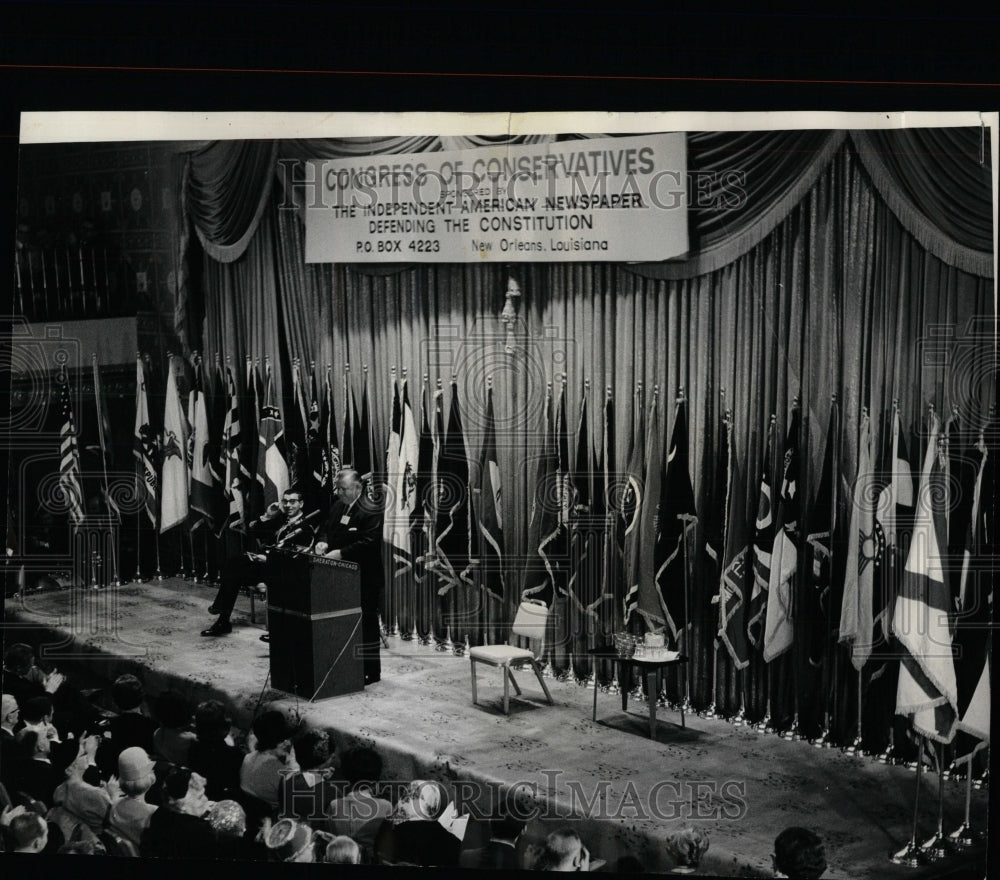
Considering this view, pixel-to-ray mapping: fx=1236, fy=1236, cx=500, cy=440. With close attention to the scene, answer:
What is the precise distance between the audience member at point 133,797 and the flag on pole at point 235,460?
1.15 m

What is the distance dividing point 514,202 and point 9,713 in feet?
10.7

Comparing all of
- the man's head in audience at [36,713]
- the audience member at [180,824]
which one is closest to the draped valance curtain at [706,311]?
the audience member at [180,824]

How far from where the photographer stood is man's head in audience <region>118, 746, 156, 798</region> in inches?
220

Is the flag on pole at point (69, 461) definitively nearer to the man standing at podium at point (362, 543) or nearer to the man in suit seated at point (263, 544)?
the man in suit seated at point (263, 544)

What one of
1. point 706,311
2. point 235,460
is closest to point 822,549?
point 706,311

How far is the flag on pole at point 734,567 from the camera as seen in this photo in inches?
212

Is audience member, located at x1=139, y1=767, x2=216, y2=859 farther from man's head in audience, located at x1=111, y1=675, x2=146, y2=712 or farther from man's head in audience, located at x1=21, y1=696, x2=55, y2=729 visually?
man's head in audience, located at x1=21, y1=696, x2=55, y2=729

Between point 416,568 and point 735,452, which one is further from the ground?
point 735,452

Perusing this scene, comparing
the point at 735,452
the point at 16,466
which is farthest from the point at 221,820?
the point at 735,452

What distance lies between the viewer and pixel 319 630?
5574 millimetres

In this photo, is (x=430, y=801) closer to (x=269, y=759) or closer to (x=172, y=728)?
(x=269, y=759)

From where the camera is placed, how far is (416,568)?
5.59 meters
